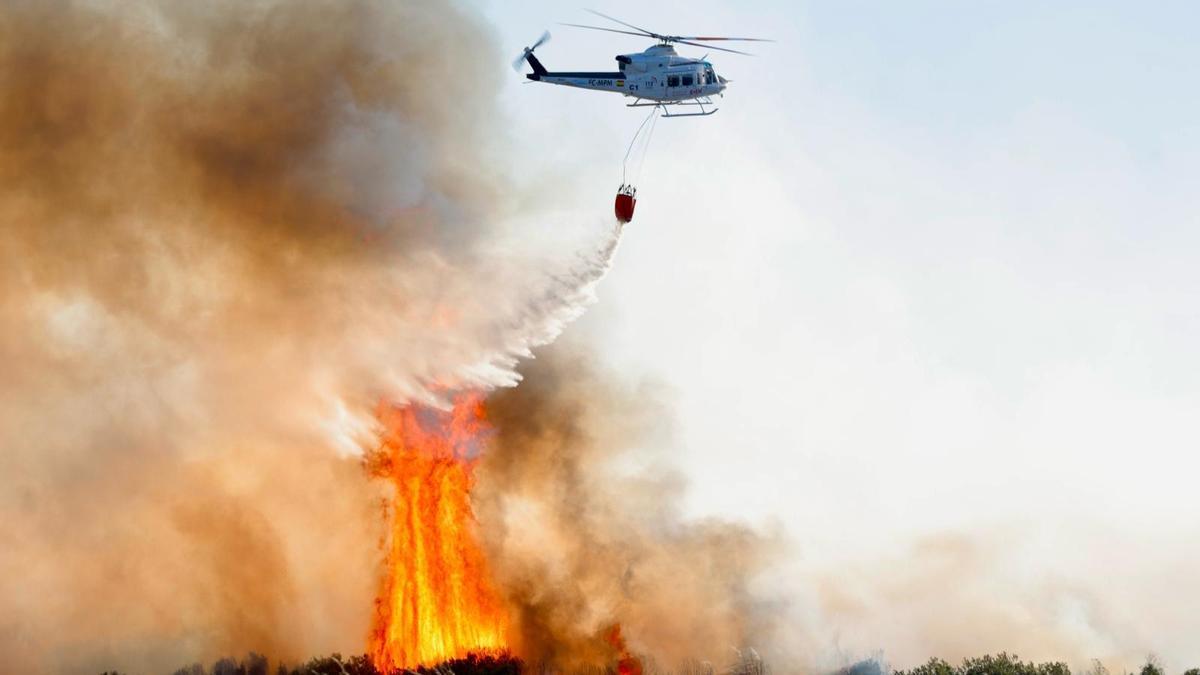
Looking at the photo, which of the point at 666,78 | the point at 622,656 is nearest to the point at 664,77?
the point at 666,78

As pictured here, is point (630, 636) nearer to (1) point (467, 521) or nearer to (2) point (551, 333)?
(1) point (467, 521)

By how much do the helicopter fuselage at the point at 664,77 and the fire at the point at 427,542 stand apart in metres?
19.8

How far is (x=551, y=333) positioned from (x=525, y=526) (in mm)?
15227

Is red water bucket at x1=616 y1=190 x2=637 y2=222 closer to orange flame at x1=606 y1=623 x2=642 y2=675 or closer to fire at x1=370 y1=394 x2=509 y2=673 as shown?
fire at x1=370 y1=394 x2=509 y2=673

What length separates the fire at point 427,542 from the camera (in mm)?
79062

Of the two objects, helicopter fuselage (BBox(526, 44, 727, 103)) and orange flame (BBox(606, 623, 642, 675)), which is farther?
orange flame (BBox(606, 623, 642, 675))

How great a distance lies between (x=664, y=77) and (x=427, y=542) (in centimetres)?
2931

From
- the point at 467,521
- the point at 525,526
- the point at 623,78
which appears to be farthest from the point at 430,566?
the point at 623,78

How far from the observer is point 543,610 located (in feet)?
288

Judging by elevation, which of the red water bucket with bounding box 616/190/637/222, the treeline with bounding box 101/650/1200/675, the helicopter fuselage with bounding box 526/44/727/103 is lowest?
the treeline with bounding box 101/650/1200/675

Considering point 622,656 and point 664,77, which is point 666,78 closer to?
point 664,77

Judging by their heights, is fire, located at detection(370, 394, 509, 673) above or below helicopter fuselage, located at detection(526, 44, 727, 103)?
below

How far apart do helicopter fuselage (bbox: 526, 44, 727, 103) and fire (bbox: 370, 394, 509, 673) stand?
19.8 meters

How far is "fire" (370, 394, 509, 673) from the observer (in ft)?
259
